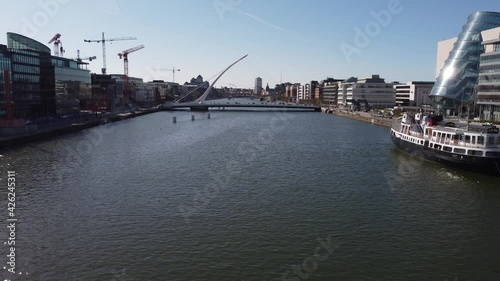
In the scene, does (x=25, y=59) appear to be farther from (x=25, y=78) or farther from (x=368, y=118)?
(x=368, y=118)

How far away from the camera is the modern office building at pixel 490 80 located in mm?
41312

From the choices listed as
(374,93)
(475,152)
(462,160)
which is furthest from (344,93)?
(475,152)

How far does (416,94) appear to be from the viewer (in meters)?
86.8

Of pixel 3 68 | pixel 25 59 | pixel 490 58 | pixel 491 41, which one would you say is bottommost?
pixel 3 68

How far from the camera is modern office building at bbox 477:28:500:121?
41.3 m

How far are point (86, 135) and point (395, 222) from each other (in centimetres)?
2969

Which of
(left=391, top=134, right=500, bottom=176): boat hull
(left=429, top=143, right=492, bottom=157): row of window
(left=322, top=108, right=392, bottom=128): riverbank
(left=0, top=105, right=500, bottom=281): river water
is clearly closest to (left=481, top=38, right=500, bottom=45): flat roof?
(left=322, top=108, right=392, bottom=128): riverbank

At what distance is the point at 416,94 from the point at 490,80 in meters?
45.7

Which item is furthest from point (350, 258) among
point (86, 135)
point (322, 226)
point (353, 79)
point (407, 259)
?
point (353, 79)

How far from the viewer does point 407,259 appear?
9.88m

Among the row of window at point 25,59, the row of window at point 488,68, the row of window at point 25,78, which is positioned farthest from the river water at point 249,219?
the row of window at point 488,68

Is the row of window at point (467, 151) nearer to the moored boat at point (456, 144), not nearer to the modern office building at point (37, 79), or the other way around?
the moored boat at point (456, 144)

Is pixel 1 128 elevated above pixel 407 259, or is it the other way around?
pixel 1 128

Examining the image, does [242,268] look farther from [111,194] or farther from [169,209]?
[111,194]
